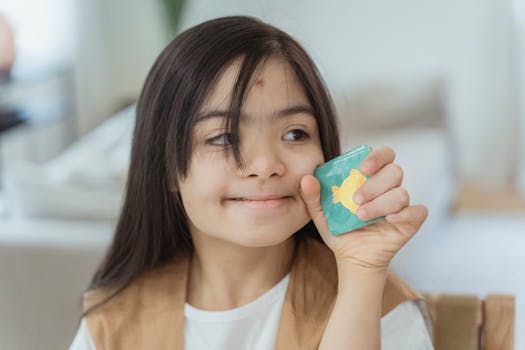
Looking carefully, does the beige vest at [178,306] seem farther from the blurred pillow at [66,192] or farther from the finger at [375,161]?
the blurred pillow at [66,192]

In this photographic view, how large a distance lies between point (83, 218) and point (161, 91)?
0.67m

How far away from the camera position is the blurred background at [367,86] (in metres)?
2.15

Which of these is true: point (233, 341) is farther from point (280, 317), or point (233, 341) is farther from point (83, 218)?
point (83, 218)

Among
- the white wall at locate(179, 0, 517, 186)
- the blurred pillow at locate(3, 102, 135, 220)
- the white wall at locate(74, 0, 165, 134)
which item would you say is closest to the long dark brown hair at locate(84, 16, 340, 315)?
the blurred pillow at locate(3, 102, 135, 220)

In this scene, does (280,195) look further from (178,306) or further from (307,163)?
(178,306)

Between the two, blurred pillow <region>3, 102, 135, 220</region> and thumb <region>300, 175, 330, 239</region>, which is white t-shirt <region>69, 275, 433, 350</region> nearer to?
thumb <region>300, 175, 330, 239</region>

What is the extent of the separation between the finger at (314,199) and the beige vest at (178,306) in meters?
0.07

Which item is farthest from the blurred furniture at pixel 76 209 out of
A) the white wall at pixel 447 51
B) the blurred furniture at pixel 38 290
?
the white wall at pixel 447 51

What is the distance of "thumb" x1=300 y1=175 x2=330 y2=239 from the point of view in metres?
0.64

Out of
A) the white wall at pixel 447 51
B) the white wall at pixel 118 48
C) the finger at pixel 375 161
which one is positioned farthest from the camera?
the white wall at pixel 118 48

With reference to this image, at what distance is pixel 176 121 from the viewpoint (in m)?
0.68

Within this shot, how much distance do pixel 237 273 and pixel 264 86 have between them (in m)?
0.19

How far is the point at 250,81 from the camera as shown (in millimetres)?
648

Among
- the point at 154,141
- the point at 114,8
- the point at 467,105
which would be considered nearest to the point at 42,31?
the point at 114,8
